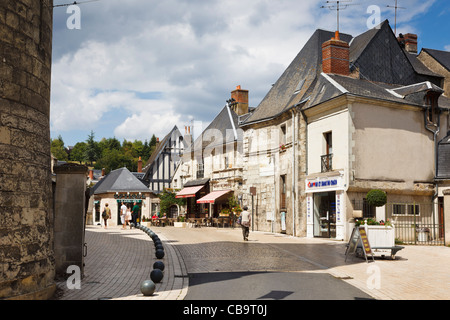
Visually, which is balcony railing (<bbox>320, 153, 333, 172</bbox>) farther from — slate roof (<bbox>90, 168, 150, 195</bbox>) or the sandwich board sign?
slate roof (<bbox>90, 168, 150, 195</bbox>)

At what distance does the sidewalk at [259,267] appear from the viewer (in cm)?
796

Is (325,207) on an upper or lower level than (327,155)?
lower

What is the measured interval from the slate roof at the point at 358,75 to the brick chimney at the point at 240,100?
6536 mm

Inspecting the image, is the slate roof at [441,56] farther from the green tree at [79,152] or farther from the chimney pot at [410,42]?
the green tree at [79,152]

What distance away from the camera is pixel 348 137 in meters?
19.0

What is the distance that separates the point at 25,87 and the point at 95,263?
18.3 feet

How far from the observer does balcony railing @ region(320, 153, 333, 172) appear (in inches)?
796

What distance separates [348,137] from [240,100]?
1616 cm

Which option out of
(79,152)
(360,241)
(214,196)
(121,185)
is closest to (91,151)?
(79,152)

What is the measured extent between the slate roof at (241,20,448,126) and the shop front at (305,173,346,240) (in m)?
3.55

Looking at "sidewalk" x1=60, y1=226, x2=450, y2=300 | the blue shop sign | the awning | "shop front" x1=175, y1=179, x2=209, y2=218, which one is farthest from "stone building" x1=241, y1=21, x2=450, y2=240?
"shop front" x1=175, y1=179, x2=209, y2=218

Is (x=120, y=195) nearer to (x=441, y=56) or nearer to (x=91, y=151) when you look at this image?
(x=441, y=56)

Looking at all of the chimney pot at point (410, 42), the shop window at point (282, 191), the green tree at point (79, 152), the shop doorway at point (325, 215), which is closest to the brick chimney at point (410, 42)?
the chimney pot at point (410, 42)
